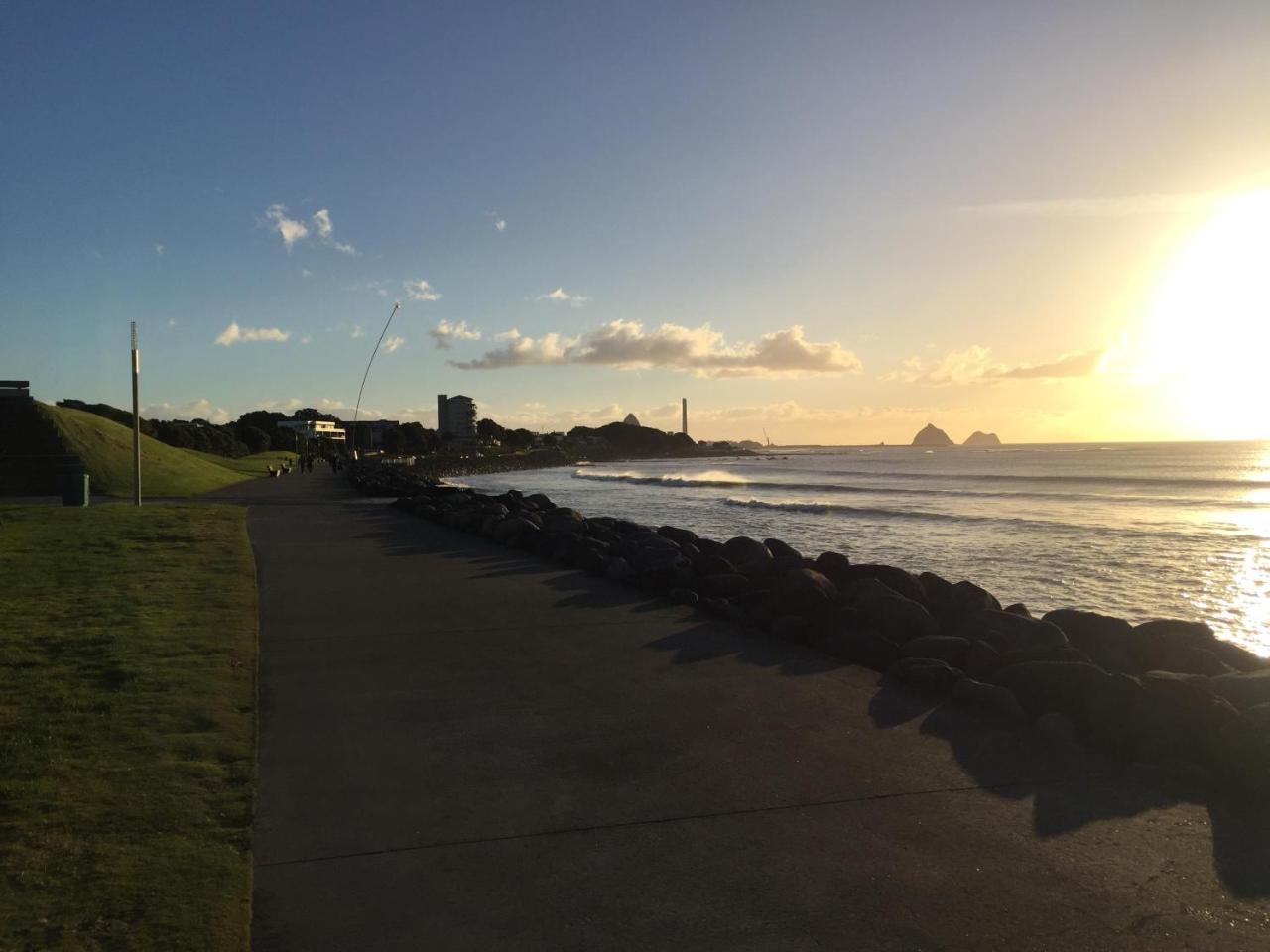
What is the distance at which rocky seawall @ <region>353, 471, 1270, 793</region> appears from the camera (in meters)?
4.59

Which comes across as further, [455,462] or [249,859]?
[455,462]

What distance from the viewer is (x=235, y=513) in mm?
18219

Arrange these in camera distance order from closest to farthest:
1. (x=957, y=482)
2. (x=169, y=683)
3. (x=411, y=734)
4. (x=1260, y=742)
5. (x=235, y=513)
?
1. (x=1260, y=742)
2. (x=411, y=734)
3. (x=169, y=683)
4. (x=235, y=513)
5. (x=957, y=482)

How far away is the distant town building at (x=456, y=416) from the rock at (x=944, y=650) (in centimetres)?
18213

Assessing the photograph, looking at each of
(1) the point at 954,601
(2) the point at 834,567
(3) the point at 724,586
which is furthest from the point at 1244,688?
(2) the point at 834,567

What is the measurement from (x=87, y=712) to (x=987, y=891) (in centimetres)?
471

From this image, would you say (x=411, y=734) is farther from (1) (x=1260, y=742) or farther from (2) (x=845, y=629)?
(1) (x=1260, y=742)

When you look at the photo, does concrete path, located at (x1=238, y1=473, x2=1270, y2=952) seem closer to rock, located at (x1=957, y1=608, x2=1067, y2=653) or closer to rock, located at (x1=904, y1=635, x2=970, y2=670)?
rock, located at (x1=904, y1=635, x2=970, y2=670)

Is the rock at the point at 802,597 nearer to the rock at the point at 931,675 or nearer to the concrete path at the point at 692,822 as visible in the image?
the concrete path at the point at 692,822

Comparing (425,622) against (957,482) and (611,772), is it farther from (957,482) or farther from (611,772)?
(957,482)

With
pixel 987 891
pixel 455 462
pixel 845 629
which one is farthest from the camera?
pixel 455 462

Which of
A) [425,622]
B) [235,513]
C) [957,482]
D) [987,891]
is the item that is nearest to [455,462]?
[957,482]

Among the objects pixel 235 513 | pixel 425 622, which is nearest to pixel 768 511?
pixel 235 513

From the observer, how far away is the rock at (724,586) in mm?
9469
